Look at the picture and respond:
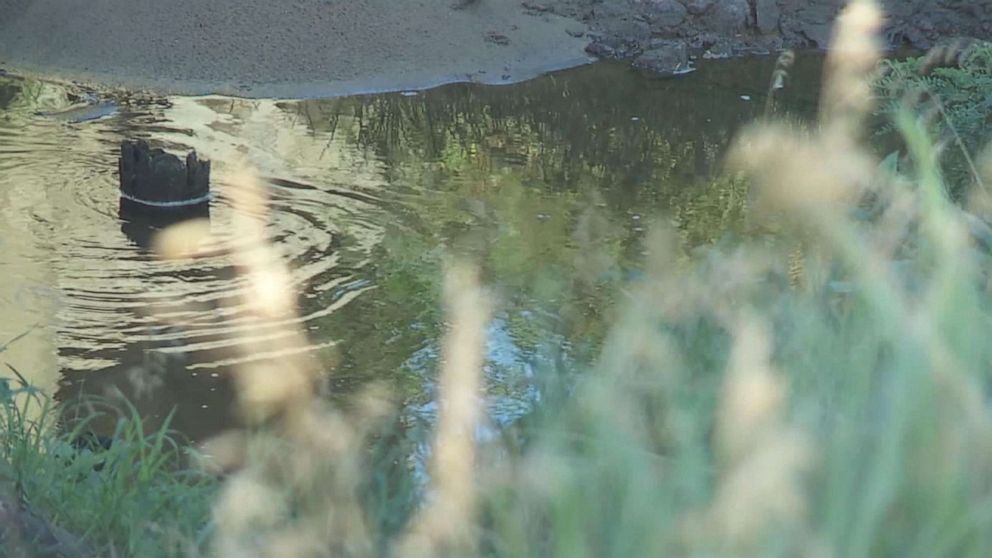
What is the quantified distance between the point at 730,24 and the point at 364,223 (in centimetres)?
709

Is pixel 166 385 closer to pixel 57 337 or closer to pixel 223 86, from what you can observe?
pixel 57 337

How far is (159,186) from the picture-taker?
589 cm

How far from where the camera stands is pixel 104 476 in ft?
8.20

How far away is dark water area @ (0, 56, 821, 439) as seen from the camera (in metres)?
4.27

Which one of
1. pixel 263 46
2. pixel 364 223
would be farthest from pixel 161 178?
pixel 263 46

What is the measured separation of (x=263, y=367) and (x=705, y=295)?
2112mm

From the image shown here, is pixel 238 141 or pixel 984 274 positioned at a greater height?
pixel 984 274

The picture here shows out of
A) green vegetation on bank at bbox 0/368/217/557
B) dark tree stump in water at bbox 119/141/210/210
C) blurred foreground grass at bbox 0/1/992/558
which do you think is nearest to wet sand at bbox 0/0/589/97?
dark tree stump in water at bbox 119/141/210/210

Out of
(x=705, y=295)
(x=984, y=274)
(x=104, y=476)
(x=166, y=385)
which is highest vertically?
(x=984, y=274)

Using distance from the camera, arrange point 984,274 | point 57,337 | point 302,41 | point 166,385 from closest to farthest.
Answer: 1. point 984,274
2. point 166,385
3. point 57,337
4. point 302,41

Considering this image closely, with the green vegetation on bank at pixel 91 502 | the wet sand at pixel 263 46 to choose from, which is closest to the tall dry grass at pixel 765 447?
the green vegetation on bank at pixel 91 502

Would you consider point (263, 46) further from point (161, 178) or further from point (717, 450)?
point (717, 450)

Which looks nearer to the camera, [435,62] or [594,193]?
[594,193]

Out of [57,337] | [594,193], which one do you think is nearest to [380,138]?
[594,193]
